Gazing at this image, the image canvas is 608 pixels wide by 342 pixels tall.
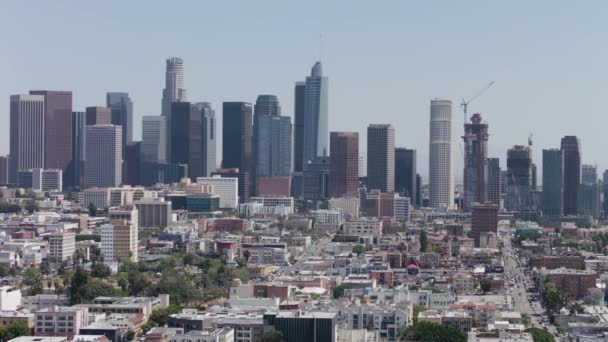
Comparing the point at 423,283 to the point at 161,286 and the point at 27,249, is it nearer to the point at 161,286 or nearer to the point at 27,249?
the point at 161,286

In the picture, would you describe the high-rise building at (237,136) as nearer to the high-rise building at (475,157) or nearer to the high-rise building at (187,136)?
the high-rise building at (187,136)

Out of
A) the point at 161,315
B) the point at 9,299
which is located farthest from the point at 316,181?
the point at 161,315

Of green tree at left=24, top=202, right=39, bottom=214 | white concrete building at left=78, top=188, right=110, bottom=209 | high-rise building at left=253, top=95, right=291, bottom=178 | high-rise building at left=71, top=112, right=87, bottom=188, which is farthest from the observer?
high-rise building at left=253, top=95, right=291, bottom=178

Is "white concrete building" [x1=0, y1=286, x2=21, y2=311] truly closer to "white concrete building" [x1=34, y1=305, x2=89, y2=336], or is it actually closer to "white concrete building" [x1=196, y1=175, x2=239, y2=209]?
"white concrete building" [x1=34, y1=305, x2=89, y2=336]

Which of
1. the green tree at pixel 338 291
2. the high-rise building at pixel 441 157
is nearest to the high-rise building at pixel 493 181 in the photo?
the high-rise building at pixel 441 157

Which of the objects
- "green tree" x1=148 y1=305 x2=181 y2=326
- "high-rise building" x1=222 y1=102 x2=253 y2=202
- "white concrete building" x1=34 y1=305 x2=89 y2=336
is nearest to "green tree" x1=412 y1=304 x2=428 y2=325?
"green tree" x1=148 y1=305 x2=181 y2=326
